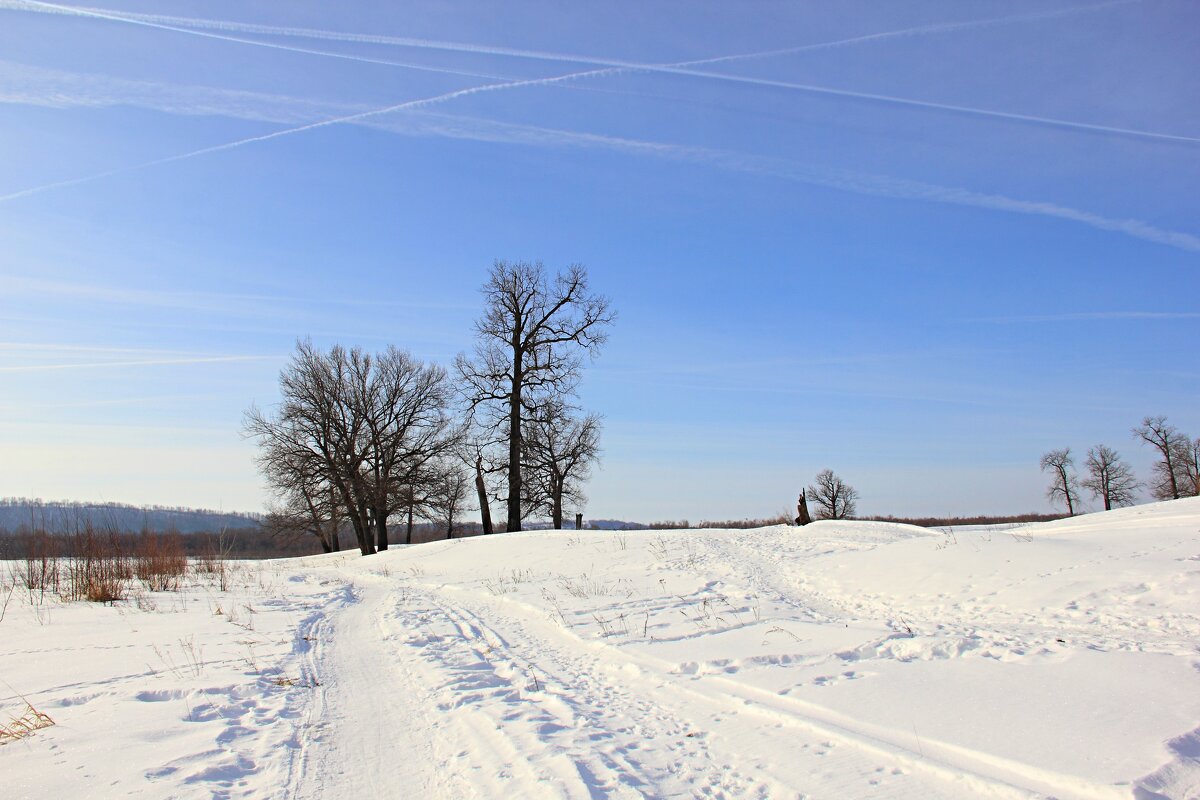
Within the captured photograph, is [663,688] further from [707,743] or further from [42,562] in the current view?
[42,562]

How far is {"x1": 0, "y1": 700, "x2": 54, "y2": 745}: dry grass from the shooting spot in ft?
15.3

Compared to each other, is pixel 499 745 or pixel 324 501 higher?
pixel 324 501

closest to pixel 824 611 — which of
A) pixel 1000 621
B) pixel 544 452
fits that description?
pixel 1000 621

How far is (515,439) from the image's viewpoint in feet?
97.8

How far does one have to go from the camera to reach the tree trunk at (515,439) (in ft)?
97.4

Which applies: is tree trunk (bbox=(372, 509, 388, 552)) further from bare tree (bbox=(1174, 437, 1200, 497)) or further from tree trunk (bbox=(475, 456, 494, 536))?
bare tree (bbox=(1174, 437, 1200, 497))

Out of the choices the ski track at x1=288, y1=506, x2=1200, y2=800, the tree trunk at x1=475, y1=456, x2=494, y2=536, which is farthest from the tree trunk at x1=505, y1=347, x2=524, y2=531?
the ski track at x1=288, y1=506, x2=1200, y2=800

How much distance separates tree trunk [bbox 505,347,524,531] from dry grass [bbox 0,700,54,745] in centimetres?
2439

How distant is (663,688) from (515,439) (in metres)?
24.2

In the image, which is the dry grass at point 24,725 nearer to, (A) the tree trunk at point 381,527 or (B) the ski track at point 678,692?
(B) the ski track at point 678,692

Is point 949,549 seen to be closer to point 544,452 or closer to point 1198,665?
point 1198,665

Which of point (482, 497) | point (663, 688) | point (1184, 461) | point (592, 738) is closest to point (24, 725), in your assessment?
point (592, 738)

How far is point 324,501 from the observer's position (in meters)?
35.3

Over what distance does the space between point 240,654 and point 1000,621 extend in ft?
31.0
